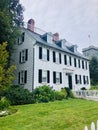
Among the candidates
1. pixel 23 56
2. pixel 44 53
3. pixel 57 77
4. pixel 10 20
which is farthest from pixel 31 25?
pixel 57 77

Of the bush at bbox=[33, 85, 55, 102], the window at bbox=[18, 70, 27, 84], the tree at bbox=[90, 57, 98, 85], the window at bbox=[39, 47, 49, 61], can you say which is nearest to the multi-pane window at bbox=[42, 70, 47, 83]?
the window at bbox=[39, 47, 49, 61]

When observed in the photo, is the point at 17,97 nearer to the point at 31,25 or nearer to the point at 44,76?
the point at 44,76

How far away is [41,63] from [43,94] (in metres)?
4.14

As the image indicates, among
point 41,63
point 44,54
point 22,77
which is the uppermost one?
point 44,54

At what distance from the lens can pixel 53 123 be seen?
7762 mm

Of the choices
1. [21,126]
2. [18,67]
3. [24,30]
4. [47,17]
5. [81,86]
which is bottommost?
[21,126]

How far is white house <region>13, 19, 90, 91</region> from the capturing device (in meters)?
20.4

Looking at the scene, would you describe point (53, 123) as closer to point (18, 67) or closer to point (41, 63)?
point (41, 63)

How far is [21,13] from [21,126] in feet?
58.6

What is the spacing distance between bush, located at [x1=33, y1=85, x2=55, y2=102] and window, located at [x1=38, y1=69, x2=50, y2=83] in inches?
64.5

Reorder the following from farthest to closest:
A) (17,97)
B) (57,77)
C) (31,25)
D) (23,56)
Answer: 1. (31,25)
2. (57,77)
3. (23,56)
4. (17,97)

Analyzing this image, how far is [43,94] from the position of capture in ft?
59.7

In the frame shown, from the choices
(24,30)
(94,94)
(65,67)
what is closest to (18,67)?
(24,30)

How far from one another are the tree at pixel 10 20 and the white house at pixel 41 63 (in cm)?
167
